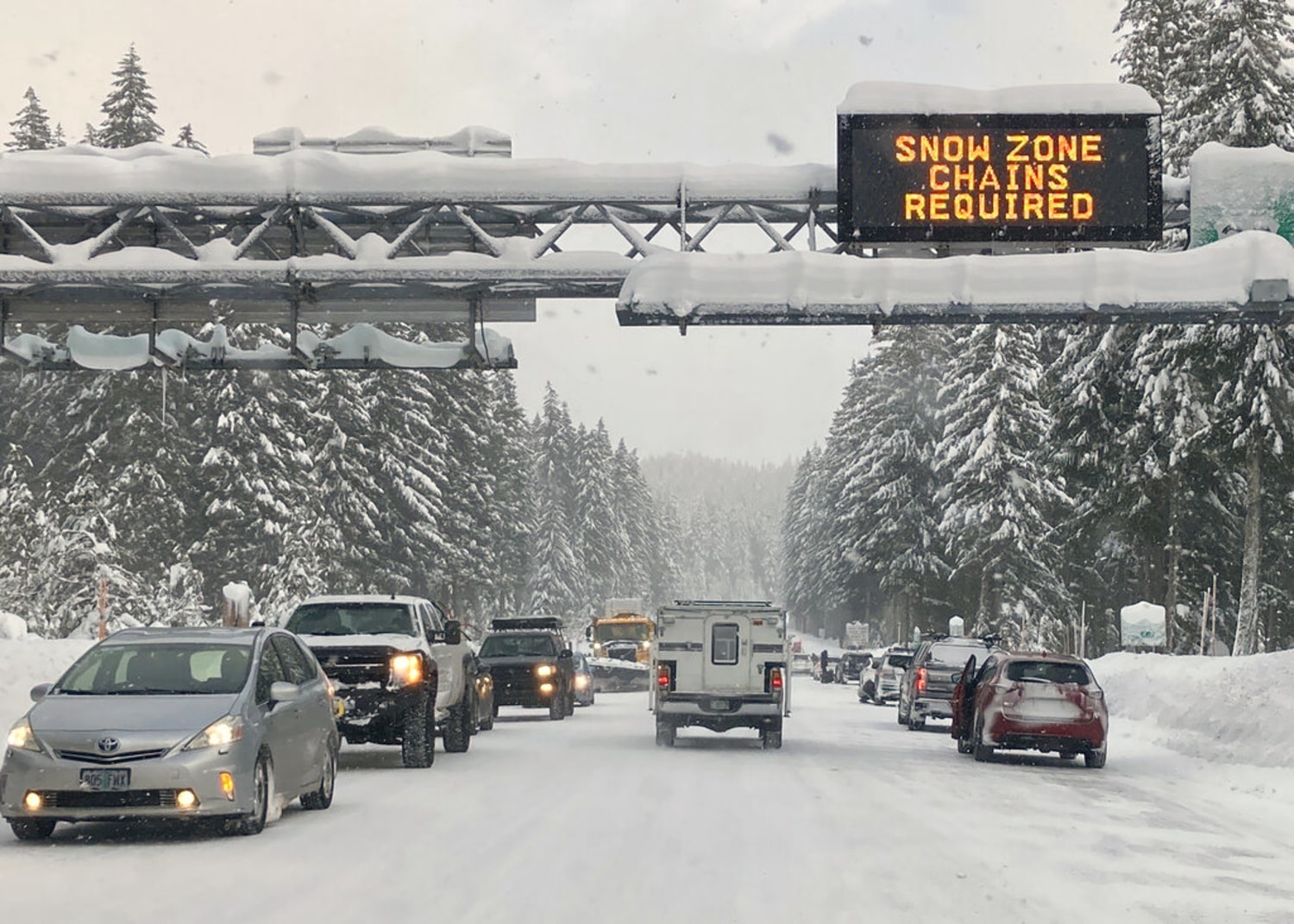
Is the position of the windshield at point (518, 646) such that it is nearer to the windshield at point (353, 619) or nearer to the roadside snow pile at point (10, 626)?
the roadside snow pile at point (10, 626)

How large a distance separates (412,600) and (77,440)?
4615cm

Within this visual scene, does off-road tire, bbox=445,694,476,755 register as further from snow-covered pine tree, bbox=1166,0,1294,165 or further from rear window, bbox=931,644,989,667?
snow-covered pine tree, bbox=1166,0,1294,165

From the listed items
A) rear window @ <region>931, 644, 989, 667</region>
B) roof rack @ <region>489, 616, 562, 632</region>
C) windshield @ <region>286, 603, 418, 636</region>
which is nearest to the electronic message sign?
windshield @ <region>286, 603, 418, 636</region>

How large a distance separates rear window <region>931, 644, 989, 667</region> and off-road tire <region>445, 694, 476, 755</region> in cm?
1319

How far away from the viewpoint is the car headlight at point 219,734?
542 inches

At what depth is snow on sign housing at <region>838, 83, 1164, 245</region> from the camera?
2280 cm

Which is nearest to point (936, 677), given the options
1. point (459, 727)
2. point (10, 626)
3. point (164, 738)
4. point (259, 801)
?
point (459, 727)

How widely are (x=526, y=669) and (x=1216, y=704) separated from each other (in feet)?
45.9


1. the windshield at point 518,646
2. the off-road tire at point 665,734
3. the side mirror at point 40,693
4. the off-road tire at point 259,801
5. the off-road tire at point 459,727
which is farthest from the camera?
the windshield at point 518,646

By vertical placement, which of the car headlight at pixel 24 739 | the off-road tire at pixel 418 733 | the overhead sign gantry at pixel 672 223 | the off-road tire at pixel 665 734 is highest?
the overhead sign gantry at pixel 672 223

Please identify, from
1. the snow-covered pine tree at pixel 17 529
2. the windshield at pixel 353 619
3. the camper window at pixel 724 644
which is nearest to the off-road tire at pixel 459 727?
the windshield at pixel 353 619

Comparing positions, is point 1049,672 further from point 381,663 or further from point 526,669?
point 526,669

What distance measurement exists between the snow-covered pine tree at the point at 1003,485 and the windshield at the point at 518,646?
118ft

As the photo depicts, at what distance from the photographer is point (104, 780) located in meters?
13.5
